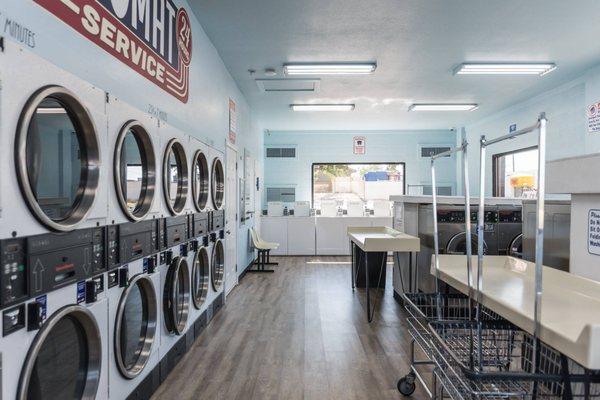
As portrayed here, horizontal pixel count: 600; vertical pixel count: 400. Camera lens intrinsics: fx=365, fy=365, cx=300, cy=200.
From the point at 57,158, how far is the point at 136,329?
1.32 meters

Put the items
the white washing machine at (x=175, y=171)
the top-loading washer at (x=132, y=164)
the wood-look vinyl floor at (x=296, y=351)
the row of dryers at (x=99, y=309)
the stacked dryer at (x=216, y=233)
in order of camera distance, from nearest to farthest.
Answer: the row of dryers at (x=99, y=309), the top-loading washer at (x=132, y=164), the wood-look vinyl floor at (x=296, y=351), the white washing machine at (x=175, y=171), the stacked dryer at (x=216, y=233)

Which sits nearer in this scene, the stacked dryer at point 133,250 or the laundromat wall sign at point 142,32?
the laundromat wall sign at point 142,32

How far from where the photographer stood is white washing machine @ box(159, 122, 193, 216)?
2.65m

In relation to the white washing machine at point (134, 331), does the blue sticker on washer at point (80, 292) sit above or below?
above

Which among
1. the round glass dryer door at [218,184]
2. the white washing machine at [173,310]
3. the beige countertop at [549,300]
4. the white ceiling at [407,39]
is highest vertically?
the white ceiling at [407,39]

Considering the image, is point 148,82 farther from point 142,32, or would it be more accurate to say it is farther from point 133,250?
point 133,250

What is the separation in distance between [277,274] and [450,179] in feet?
17.1

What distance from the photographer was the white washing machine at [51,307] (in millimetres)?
1250

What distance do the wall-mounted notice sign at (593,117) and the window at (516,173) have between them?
1423mm

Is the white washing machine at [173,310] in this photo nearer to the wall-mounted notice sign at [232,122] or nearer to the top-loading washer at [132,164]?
the top-loading washer at [132,164]

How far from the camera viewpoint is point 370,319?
3.90 m

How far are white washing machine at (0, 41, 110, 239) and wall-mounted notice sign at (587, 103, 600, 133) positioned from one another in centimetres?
561

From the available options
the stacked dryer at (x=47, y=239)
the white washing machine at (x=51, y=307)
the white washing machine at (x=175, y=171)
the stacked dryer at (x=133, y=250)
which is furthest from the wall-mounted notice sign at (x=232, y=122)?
the white washing machine at (x=51, y=307)

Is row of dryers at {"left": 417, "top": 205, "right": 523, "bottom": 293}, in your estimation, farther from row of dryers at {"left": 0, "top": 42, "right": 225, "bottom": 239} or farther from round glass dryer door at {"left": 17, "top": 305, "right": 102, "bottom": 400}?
round glass dryer door at {"left": 17, "top": 305, "right": 102, "bottom": 400}
